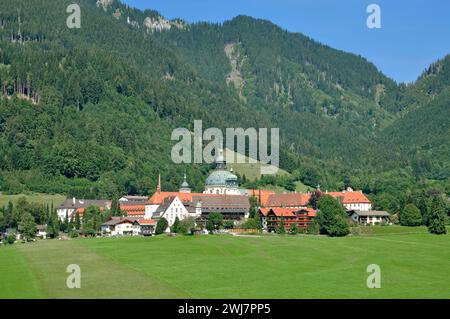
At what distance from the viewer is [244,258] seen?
4390 inches

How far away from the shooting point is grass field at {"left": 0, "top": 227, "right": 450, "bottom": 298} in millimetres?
78500

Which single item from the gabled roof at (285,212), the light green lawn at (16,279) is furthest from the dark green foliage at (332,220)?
the light green lawn at (16,279)

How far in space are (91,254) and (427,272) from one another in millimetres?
50059

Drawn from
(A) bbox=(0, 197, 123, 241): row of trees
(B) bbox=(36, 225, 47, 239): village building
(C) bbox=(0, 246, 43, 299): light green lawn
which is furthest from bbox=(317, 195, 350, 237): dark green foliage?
(C) bbox=(0, 246, 43, 299): light green lawn

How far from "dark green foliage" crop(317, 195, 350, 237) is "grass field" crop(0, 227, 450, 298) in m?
12.7

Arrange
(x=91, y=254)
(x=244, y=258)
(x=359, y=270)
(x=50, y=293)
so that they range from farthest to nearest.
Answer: (x=91, y=254) → (x=244, y=258) → (x=359, y=270) → (x=50, y=293)

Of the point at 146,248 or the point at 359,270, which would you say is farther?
the point at 146,248

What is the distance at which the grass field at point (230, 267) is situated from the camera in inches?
3091

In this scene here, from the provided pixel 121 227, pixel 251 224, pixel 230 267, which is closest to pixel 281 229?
pixel 251 224

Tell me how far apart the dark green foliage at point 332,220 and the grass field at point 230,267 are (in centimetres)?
1269

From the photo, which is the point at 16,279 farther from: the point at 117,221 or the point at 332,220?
the point at 117,221

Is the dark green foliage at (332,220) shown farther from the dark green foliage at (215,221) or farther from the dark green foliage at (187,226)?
the dark green foliage at (187,226)
